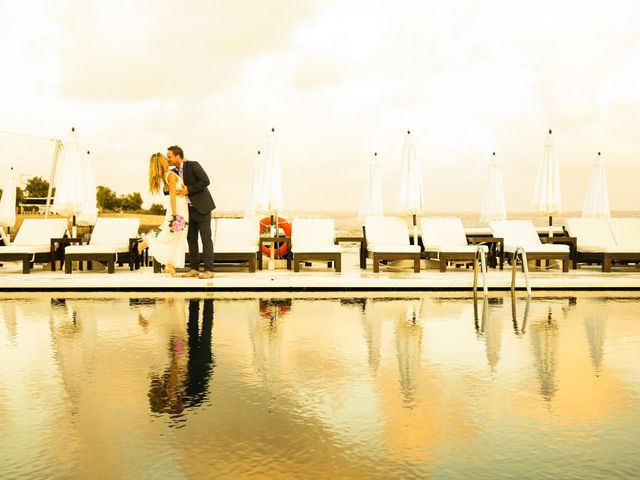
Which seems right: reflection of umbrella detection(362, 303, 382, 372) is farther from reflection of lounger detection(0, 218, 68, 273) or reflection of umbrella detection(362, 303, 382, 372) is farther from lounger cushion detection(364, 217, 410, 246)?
reflection of lounger detection(0, 218, 68, 273)

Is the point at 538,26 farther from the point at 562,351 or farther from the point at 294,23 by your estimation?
the point at 562,351

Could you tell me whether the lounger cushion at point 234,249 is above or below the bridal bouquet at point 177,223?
below

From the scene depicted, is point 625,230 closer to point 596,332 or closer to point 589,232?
point 589,232

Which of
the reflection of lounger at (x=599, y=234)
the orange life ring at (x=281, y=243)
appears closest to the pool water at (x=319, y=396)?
the reflection of lounger at (x=599, y=234)

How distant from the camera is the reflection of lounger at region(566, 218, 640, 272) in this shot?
14.3 metres

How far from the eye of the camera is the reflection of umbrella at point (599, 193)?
16.5m

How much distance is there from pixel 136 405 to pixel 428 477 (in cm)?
207

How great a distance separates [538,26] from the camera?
3491 centimetres

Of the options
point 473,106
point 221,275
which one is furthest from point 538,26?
point 221,275

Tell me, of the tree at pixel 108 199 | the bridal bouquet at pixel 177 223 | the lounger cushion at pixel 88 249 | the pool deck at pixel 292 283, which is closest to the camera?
the pool deck at pixel 292 283

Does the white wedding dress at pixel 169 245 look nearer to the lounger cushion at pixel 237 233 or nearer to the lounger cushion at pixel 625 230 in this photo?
the lounger cushion at pixel 237 233

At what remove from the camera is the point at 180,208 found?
11875 millimetres

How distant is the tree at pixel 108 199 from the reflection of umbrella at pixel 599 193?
68.5 meters

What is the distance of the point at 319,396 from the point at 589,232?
1181 centimetres
